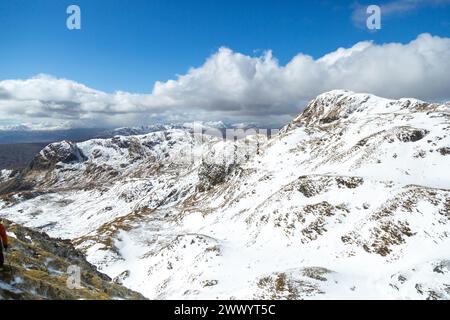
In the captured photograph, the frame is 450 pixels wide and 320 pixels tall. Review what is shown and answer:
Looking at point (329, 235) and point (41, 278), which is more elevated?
point (41, 278)

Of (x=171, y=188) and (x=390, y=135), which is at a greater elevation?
(x=390, y=135)

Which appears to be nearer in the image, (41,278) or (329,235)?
(41,278)

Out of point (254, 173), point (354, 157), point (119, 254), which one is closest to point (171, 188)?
point (254, 173)

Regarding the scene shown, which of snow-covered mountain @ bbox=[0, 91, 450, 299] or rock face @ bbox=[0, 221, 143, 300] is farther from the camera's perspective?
snow-covered mountain @ bbox=[0, 91, 450, 299]

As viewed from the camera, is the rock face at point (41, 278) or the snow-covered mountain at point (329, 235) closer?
the rock face at point (41, 278)

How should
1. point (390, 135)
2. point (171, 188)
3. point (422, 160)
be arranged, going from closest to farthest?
point (422, 160)
point (390, 135)
point (171, 188)
